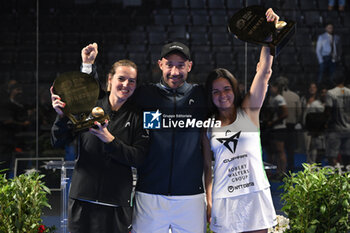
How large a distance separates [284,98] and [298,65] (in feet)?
1.23

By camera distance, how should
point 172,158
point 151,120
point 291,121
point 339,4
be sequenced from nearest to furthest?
point 172,158
point 151,120
point 339,4
point 291,121

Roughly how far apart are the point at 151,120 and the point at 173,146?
239mm

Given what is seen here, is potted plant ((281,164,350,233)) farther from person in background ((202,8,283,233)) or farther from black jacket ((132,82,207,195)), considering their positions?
black jacket ((132,82,207,195))

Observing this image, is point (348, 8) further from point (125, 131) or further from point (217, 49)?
point (125, 131)

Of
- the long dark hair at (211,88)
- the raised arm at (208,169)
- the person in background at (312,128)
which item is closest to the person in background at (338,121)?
the person in background at (312,128)

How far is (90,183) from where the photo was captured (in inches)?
104

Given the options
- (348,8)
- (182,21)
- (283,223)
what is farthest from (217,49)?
(348,8)

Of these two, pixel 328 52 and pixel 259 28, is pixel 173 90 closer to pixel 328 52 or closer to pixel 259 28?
pixel 259 28

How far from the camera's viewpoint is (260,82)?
9.05ft

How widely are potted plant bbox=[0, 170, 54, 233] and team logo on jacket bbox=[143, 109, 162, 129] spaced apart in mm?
857

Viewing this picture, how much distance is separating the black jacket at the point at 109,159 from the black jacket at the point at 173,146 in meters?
0.10

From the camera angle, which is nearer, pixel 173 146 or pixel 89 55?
pixel 173 146

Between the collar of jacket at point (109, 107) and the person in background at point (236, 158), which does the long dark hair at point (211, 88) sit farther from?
the collar of jacket at point (109, 107)

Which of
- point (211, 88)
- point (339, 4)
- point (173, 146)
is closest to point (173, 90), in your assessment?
point (211, 88)
